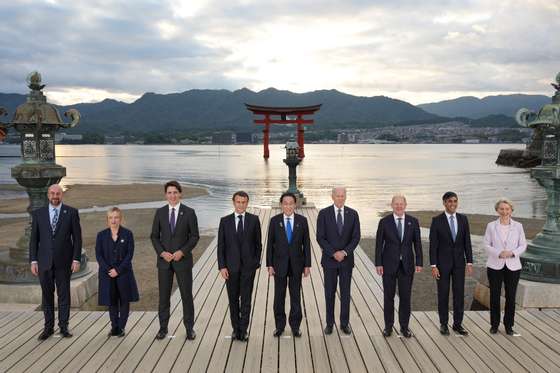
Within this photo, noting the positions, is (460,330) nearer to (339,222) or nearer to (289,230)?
(339,222)

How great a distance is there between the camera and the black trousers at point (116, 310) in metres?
5.28

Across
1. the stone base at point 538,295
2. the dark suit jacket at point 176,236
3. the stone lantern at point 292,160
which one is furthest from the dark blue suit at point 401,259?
the stone lantern at point 292,160

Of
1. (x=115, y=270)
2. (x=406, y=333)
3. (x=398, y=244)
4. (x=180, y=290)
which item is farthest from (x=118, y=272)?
(x=406, y=333)

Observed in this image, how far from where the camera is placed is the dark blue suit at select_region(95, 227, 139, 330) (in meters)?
5.23

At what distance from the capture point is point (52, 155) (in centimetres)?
780

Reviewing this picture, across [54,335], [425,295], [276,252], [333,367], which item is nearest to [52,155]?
[54,335]

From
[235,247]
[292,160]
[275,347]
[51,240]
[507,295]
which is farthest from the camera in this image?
[292,160]

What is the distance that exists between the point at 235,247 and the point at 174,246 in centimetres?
71

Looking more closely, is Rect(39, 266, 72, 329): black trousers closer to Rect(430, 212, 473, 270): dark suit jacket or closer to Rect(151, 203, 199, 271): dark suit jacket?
Rect(151, 203, 199, 271): dark suit jacket

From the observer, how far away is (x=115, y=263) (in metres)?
5.27

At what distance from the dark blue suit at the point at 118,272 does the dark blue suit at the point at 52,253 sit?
378mm

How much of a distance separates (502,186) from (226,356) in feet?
122

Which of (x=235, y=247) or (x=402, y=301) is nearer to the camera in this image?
(x=235, y=247)

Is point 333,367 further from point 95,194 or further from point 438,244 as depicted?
point 95,194
